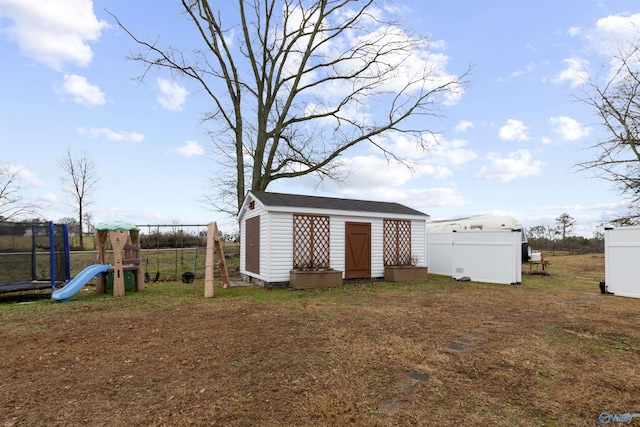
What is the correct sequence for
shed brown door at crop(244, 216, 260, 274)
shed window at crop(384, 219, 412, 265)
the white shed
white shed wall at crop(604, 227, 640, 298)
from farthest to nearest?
1. shed window at crop(384, 219, 412, 265)
2. shed brown door at crop(244, 216, 260, 274)
3. the white shed
4. white shed wall at crop(604, 227, 640, 298)

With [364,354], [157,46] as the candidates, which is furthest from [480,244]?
[157,46]

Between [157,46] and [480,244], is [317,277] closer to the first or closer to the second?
[480,244]

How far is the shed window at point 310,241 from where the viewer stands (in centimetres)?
1050

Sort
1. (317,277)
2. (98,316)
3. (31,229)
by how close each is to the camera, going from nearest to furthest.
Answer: (98,316) → (31,229) → (317,277)

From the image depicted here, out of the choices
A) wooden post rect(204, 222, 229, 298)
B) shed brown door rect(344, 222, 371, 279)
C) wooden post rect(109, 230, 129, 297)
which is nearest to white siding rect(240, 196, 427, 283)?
shed brown door rect(344, 222, 371, 279)

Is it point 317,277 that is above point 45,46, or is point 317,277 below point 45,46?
below

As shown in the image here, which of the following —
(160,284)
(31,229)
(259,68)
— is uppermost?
(259,68)

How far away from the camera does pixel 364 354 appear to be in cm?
407

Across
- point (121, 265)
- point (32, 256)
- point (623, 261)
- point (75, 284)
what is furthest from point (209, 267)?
point (623, 261)

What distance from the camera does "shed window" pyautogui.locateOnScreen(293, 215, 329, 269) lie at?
10.5 m

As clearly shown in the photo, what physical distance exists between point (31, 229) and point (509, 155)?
51.1 feet

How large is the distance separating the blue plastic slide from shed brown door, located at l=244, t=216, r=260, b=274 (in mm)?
4208

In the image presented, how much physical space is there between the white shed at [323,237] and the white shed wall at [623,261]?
5527 millimetres

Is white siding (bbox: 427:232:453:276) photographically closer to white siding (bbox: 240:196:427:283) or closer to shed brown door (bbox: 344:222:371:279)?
white siding (bbox: 240:196:427:283)
